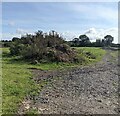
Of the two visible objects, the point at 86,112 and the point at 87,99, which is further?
the point at 87,99

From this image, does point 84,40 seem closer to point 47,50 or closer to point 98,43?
point 98,43

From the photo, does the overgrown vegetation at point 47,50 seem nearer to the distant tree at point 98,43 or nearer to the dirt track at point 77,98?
the dirt track at point 77,98

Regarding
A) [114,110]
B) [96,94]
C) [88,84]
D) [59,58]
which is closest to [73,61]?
[59,58]

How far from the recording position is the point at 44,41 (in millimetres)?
39812

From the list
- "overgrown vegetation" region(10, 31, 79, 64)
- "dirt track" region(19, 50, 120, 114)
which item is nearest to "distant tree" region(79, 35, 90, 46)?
"overgrown vegetation" region(10, 31, 79, 64)

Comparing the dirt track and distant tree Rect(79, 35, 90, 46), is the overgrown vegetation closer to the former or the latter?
the dirt track

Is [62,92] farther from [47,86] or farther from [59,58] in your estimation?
[59,58]

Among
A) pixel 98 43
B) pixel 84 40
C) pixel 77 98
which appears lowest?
pixel 77 98

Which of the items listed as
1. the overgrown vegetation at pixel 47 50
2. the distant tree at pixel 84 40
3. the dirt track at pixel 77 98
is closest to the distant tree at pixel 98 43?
the distant tree at pixel 84 40

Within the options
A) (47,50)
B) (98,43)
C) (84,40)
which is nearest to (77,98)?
(47,50)

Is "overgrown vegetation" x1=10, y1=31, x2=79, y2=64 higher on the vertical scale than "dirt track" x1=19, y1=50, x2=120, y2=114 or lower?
higher

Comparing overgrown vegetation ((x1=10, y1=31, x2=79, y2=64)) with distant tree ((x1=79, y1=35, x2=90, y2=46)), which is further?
distant tree ((x1=79, y1=35, x2=90, y2=46))

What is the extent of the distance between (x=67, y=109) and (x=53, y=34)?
31.1 metres

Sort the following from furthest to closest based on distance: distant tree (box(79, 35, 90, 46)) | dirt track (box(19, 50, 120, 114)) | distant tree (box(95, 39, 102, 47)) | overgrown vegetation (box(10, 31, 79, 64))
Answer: distant tree (box(95, 39, 102, 47)) → distant tree (box(79, 35, 90, 46)) → overgrown vegetation (box(10, 31, 79, 64)) → dirt track (box(19, 50, 120, 114))
